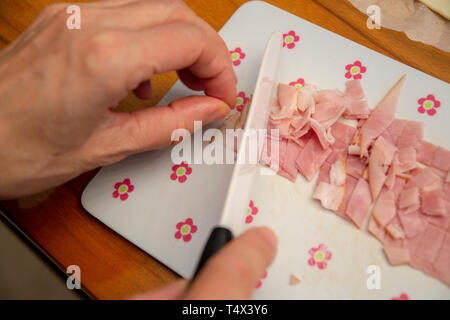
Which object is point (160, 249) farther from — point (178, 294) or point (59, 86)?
point (59, 86)

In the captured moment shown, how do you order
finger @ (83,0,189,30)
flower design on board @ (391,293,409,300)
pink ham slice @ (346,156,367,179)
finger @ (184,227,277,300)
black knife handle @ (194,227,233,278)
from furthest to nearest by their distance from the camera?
pink ham slice @ (346,156,367,179) → flower design on board @ (391,293,409,300) → finger @ (83,0,189,30) → black knife handle @ (194,227,233,278) → finger @ (184,227,277,300)

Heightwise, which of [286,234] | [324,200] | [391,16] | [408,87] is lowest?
[286,234]

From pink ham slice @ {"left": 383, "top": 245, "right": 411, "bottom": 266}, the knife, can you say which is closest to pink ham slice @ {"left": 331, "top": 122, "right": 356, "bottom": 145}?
the knife

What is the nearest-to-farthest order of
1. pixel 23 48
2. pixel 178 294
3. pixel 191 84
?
pixel 178 294
pixel 23 48
pixel 191 84

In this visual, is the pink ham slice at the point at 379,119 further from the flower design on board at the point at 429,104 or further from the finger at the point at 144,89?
the finger at the point at 144,89

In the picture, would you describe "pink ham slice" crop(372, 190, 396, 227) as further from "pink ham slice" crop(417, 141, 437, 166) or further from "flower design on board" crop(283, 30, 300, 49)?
"flower design on board" crop(283, 30, 300, 49)
